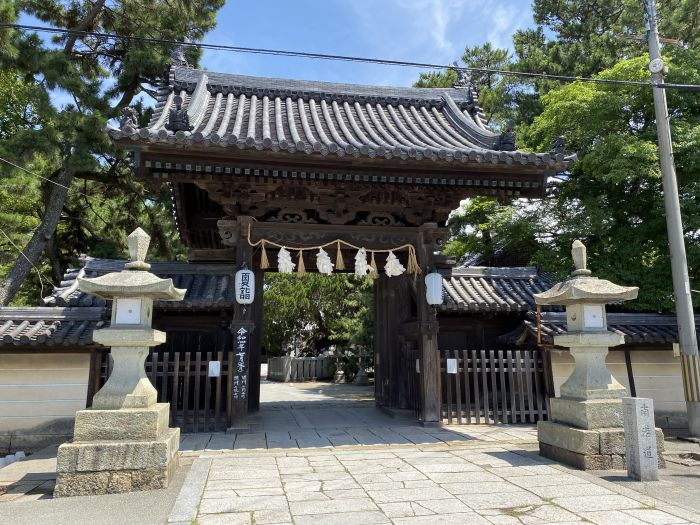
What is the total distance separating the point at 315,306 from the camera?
26.0 meters

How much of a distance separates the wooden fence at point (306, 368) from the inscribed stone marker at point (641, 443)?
21268mm

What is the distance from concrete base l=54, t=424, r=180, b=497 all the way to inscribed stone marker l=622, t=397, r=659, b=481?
16.9ft

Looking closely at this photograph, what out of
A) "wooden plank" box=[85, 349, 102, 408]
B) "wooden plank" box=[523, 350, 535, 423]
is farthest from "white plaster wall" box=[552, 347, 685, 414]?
"wooden plank" box=[85, 349, 102, 408]

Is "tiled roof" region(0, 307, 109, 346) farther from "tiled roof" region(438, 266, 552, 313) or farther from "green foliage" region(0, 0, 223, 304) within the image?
"tiled roof" region(438, 266, 552, 313)

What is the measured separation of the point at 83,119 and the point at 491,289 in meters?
12.3

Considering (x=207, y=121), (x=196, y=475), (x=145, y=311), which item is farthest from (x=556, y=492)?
(x=207, y=121)

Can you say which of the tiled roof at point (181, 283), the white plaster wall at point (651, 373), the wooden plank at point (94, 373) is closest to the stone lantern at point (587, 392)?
the white plaster wall at point (651, 373)

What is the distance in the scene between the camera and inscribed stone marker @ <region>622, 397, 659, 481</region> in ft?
17.2

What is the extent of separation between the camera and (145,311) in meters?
5.81

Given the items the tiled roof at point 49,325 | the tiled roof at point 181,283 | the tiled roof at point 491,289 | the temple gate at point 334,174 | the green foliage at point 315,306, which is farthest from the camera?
the green foliage at point 315,306

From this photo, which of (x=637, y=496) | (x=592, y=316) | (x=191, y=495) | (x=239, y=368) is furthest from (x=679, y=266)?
(x=191, y=495)

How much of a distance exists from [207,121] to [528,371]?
326 inches

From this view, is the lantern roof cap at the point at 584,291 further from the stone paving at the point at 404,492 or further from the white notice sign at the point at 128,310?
the white notice sign at the point at 128,310

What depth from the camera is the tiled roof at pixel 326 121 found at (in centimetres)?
763
